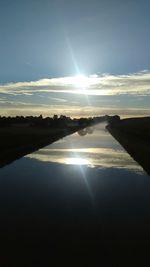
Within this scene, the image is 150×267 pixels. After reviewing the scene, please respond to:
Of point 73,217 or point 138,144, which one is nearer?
point 73,217

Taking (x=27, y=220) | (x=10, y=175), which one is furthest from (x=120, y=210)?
(x=10, y=175)

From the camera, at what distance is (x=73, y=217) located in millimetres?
14984

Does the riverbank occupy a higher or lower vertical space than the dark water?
lower

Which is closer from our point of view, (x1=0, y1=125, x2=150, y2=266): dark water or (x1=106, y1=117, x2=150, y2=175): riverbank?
(x1=0, y1=125, x2=150, y2=266): dark water

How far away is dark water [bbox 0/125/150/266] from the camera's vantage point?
432 inches

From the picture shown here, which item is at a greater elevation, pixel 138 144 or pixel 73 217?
pixel 73 217

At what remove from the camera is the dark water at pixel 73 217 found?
1098 cm

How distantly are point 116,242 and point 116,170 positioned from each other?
1902 centimetres

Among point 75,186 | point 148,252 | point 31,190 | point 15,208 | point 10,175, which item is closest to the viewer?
point 148,252

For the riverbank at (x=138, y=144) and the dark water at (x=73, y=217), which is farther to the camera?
the riverbank at (x=138, y=144)

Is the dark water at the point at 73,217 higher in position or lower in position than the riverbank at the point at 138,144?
higher

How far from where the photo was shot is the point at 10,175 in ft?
87.7

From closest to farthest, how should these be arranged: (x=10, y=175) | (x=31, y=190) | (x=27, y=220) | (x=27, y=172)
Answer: (x=27, y=220)
(x=31, y=190)
(x=10, y=175)
(x=27, y=172)

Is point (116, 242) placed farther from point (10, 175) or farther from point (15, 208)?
point (10, 175)
